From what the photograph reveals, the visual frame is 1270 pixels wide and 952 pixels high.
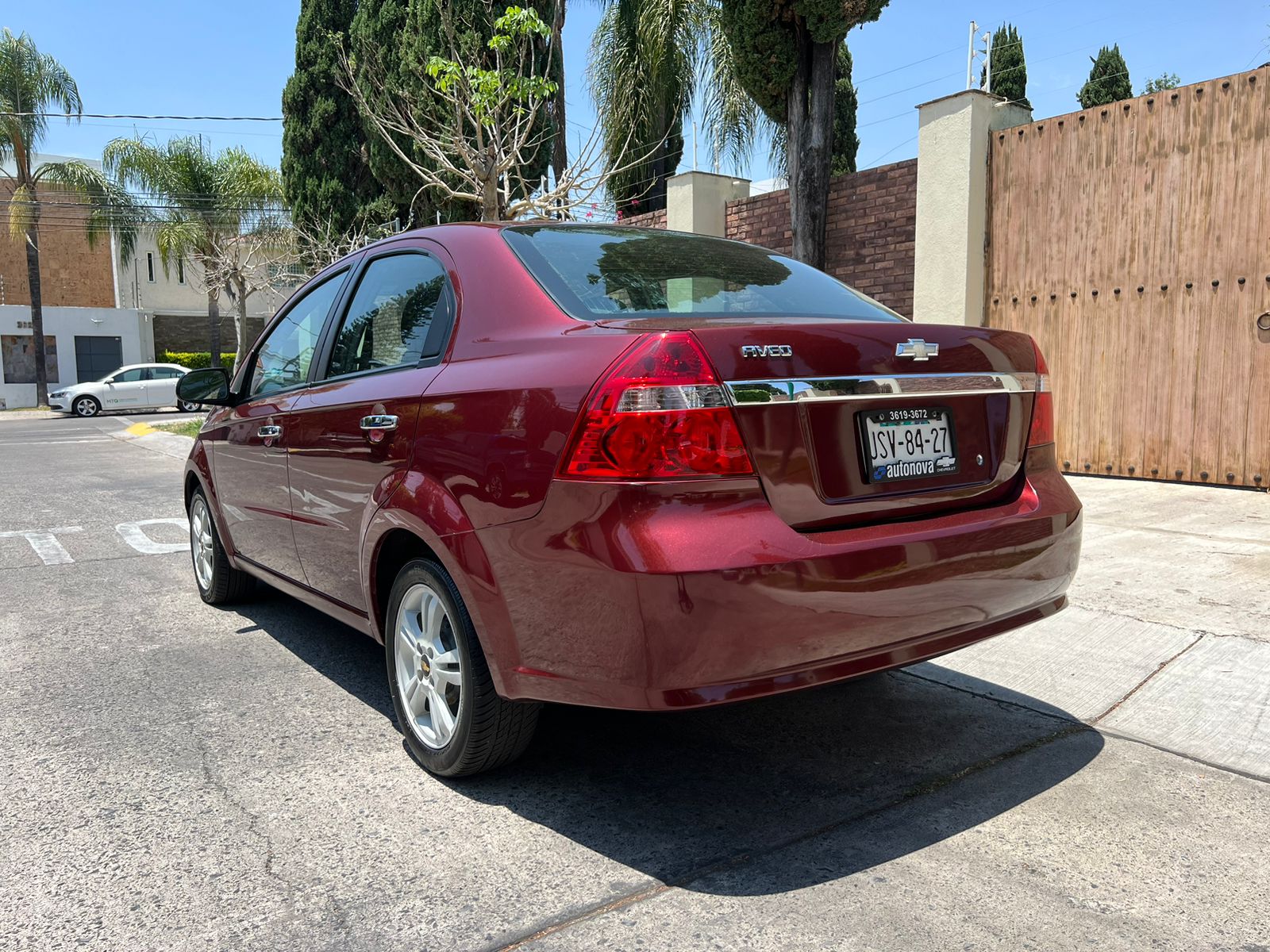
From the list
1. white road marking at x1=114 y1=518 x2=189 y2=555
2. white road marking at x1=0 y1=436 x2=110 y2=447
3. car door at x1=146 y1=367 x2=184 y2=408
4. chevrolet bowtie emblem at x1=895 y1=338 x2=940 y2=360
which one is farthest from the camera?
car door at x1=146 y1=367 x2=184 y2=408

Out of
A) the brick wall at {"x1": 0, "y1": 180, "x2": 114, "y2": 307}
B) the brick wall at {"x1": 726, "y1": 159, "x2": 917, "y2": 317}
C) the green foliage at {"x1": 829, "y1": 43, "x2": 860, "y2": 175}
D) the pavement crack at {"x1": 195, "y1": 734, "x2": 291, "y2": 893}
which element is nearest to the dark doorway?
the brick wall at {"x1": 0, "y1": 180, "x2": 114, "y2": 307}

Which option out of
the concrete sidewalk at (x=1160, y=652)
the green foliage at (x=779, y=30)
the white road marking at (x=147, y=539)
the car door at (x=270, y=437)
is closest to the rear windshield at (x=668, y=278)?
the car door at (x=270, y=437)

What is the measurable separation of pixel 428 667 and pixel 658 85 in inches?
Result: 598

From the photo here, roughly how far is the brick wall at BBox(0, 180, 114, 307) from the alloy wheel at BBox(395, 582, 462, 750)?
3960 cm

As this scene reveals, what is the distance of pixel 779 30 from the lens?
980 centimetres

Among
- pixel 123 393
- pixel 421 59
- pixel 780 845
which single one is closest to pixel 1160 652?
pixel 780 845

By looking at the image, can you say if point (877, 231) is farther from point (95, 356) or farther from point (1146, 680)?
point (95, 356)

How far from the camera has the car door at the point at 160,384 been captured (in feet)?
95.3

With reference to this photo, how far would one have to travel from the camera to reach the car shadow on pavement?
2.66 m

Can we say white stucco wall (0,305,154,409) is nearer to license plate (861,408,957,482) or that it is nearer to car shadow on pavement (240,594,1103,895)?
car shadow on pavement (240,594,1103,895)

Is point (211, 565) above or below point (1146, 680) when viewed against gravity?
above

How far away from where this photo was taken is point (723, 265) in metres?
3.40

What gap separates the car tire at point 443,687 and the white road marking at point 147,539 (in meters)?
4.34

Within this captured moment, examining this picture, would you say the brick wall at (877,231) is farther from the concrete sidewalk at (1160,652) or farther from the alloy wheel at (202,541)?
the alloy wheel at (202,541)
